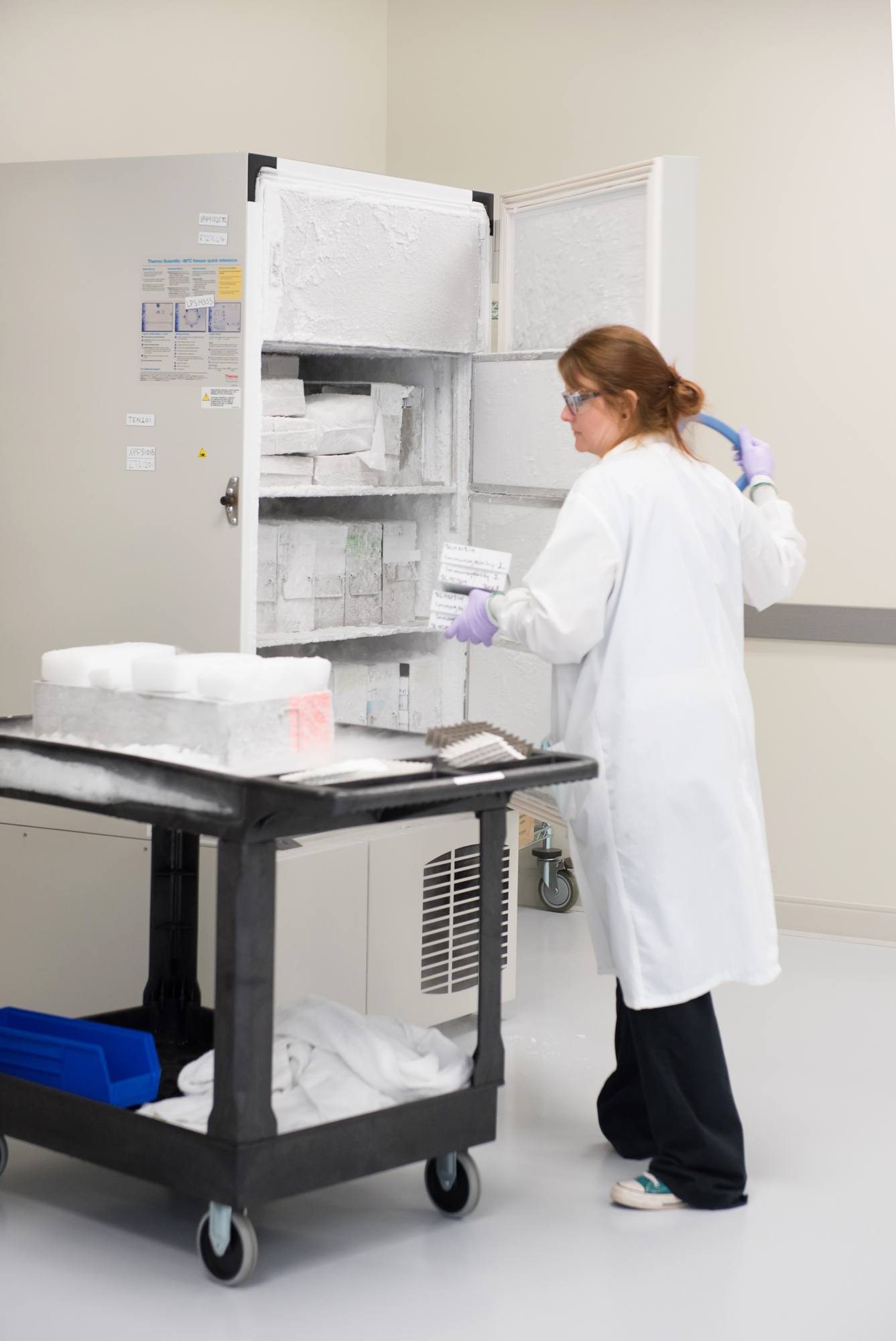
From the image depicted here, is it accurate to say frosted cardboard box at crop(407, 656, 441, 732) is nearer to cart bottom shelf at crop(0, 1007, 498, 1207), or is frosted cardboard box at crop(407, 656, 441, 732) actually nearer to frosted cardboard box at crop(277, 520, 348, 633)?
frosted cardboard box at crop(277, 520, 348, 633)

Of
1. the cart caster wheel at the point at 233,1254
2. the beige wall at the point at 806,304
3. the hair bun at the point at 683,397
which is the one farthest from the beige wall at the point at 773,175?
the cart caster wheel at the point at 233,1254

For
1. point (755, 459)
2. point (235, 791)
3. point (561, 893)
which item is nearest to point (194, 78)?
point (755, 459)

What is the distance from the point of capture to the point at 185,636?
367 centimetres

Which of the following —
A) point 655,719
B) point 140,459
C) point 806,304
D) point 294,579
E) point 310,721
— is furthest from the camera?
point 806,304

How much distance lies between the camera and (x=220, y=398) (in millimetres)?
3568

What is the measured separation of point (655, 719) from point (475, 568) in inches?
18.9

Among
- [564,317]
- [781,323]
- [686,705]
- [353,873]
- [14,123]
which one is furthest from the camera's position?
[781,323]

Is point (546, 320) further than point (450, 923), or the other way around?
point (546, 320)

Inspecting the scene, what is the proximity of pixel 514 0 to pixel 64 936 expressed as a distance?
11.4 feet

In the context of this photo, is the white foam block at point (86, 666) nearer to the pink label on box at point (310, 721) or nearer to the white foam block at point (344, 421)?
the pink label on box at point (310, 721)

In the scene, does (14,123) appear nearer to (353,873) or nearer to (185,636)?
(185,636)

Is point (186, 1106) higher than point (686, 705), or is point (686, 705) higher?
point (686, 705)

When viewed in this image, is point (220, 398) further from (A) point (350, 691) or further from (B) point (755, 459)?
(B) point (755, 459)

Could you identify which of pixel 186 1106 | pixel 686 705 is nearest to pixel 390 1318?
pixel 186 1106
